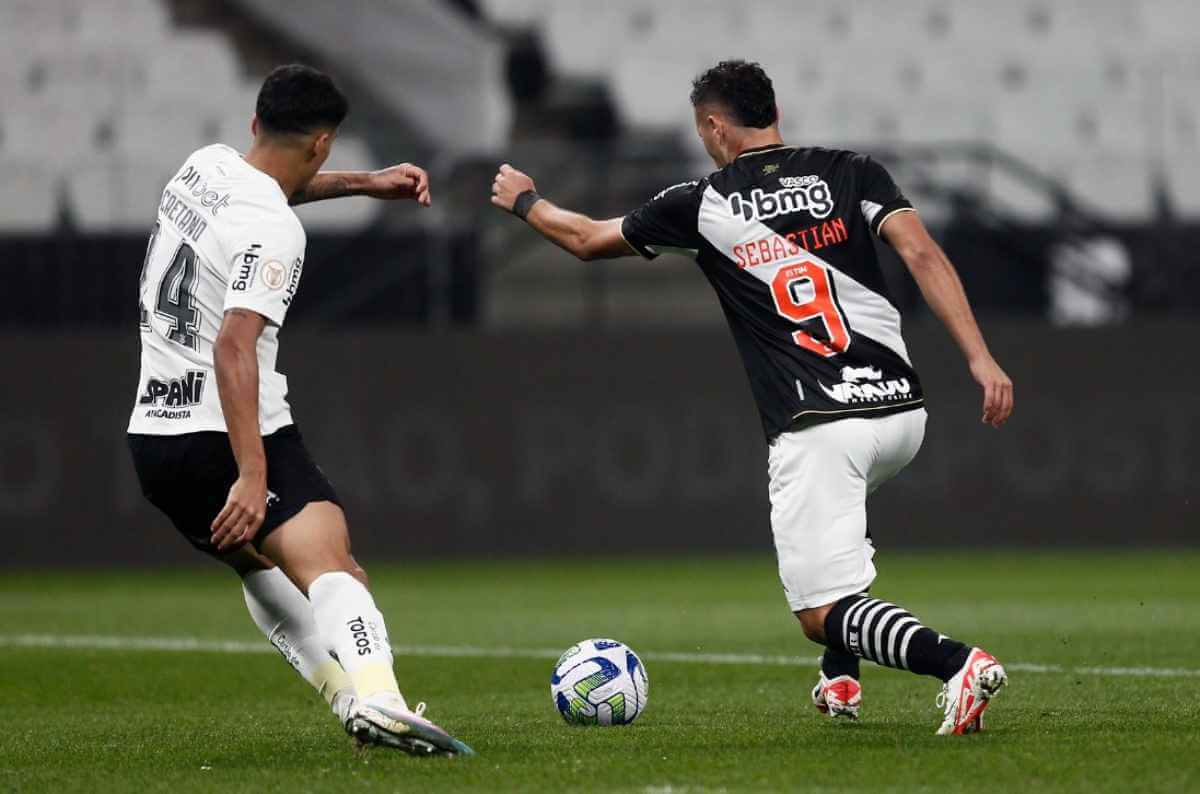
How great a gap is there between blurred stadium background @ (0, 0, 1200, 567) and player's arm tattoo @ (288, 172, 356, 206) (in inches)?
364

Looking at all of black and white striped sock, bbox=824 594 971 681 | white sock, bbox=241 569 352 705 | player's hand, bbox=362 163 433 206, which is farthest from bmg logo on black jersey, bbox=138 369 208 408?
black and white striped sock, bbox=824 594 971 681

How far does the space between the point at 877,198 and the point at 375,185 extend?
1.64 meters

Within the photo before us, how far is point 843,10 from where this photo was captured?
1981cm

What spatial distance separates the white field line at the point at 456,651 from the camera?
773 centimetres

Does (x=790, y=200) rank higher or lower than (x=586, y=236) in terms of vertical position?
higher

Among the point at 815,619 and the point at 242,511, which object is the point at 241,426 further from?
the point at 815,619

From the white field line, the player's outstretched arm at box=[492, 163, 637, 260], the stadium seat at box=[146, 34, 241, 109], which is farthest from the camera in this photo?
the stadium seat at box=[146, 34, 241, 109]

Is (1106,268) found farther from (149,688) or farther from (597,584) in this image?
(149,688)

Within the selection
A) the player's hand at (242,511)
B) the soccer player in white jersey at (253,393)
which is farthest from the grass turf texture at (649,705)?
the player's hand at (242,511)

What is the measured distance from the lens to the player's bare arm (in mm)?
5086

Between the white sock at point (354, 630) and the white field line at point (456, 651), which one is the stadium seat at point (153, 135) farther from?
the white sock at point (354, 630)

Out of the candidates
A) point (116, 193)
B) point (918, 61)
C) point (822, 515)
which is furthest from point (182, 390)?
point (918, 61)

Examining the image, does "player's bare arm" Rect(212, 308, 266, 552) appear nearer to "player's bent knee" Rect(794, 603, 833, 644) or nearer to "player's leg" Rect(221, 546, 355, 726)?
"player's leg" Rect(221, 546, 355, 726)

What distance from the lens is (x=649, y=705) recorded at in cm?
692
